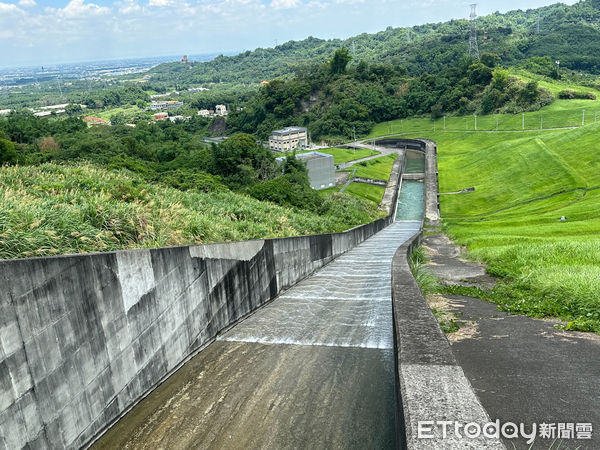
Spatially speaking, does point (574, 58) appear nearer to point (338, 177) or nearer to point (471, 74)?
point (471, 74)

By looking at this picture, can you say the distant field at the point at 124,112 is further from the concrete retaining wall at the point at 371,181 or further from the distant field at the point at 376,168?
the concrete retaining wall at the point at 371,181

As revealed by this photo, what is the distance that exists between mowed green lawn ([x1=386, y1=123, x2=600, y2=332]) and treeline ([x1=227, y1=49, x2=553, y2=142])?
13.6m

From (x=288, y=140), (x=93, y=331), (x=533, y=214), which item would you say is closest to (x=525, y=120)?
(x=288, y=140)

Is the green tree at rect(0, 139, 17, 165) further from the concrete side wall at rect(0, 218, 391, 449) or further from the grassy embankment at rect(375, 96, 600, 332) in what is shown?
the grassy embankment at rect(375, 96, 600, 332)

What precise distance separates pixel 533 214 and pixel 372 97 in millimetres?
74318

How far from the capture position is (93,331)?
4836 mm

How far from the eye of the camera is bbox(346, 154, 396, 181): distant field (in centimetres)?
5868

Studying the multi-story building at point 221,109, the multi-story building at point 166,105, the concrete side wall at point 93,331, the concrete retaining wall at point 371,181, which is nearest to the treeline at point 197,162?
the concrete retaining wall at point 371,181

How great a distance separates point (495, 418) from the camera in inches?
163

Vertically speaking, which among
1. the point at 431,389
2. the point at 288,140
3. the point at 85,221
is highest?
the point at 85,221

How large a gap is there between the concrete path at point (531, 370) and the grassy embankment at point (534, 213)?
0.66 meters

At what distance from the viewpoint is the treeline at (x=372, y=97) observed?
266 feet

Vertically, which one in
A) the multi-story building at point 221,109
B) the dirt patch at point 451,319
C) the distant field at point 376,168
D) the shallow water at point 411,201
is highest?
the multi-story building at point 221,109

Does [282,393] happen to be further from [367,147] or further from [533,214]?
[367,147]
